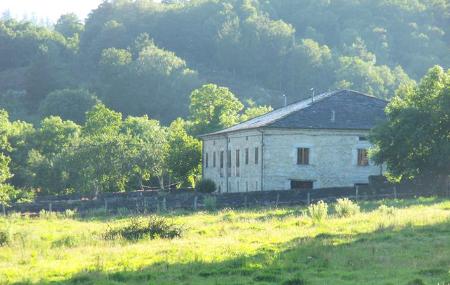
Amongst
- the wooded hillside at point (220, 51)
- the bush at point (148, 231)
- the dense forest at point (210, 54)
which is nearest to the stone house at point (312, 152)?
the bush at point (148, 231)

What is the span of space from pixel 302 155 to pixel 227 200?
11.8m

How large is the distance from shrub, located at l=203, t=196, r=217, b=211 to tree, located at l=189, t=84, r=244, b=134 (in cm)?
3608

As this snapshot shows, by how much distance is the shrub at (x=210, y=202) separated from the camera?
142ft

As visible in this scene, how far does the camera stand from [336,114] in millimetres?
56156

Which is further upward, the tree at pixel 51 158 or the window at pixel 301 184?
the tree at pixel 51 158

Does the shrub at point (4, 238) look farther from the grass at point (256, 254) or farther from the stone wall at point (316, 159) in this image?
the stone wall at point (316, 159)

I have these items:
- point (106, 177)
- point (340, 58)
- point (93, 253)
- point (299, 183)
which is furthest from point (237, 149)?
point (340, 58)

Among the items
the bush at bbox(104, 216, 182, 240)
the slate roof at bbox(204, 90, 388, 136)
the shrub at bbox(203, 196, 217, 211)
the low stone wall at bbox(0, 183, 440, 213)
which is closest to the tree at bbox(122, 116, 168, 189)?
the slate roof at bbox(204, 90, 388, 136)

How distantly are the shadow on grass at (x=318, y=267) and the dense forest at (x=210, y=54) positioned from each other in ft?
233

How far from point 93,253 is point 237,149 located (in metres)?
38.8

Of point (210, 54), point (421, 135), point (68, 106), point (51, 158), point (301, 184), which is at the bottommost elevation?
point (301, 184)

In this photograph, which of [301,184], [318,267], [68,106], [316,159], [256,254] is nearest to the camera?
[318,267]

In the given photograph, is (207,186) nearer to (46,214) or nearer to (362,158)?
(362,158)

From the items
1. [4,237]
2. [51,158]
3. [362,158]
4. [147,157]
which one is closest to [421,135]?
[362,158]
